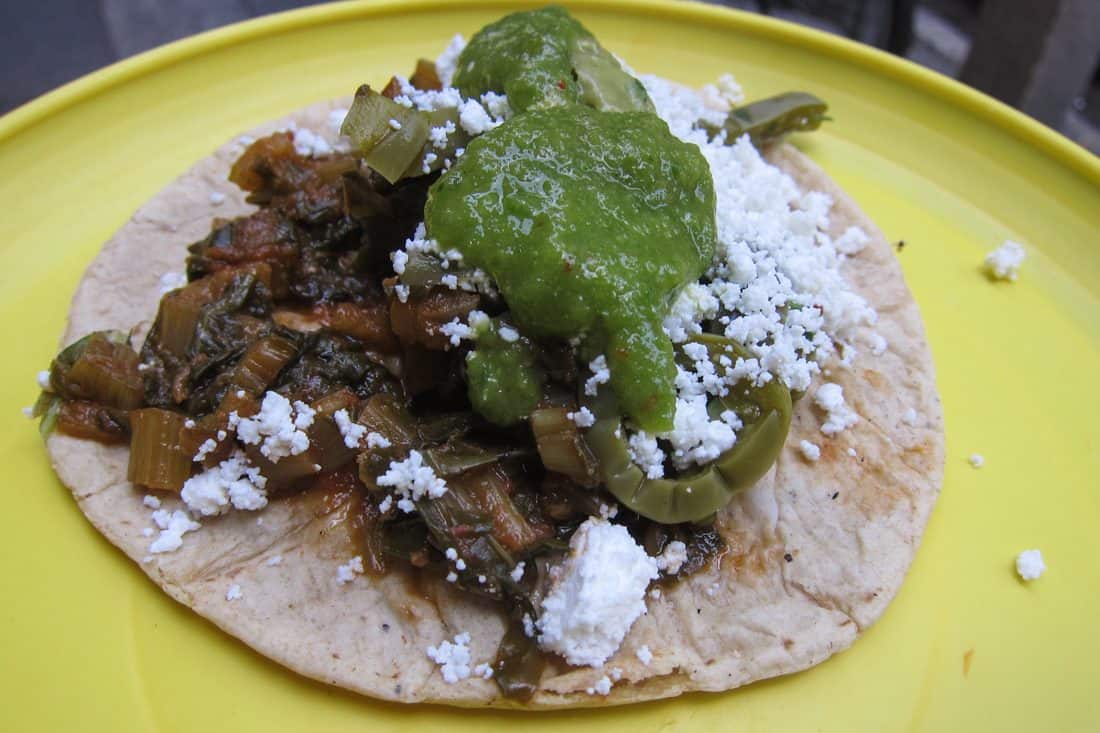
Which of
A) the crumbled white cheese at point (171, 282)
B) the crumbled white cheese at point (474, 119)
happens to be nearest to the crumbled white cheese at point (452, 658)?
the crumbled white cheese at point (474, 119)

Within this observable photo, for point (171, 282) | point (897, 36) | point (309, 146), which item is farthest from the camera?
point (897, 36)

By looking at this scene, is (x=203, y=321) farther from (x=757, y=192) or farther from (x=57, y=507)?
(x=757, y=192)

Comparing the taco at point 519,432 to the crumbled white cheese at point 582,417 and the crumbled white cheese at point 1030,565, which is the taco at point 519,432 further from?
the crumbled white cheese at point 1030,565

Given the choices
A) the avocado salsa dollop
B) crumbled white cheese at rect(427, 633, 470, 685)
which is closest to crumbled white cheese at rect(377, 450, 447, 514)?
the avocado salsa dollop

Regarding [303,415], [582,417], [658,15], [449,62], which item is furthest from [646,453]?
[658,15]

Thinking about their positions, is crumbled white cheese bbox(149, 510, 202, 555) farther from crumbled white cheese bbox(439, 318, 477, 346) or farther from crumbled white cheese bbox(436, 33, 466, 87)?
crumbled white cheese bbox(436, 33, 466, 87)

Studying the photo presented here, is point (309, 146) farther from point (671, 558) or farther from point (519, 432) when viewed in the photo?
point (671, 558)
